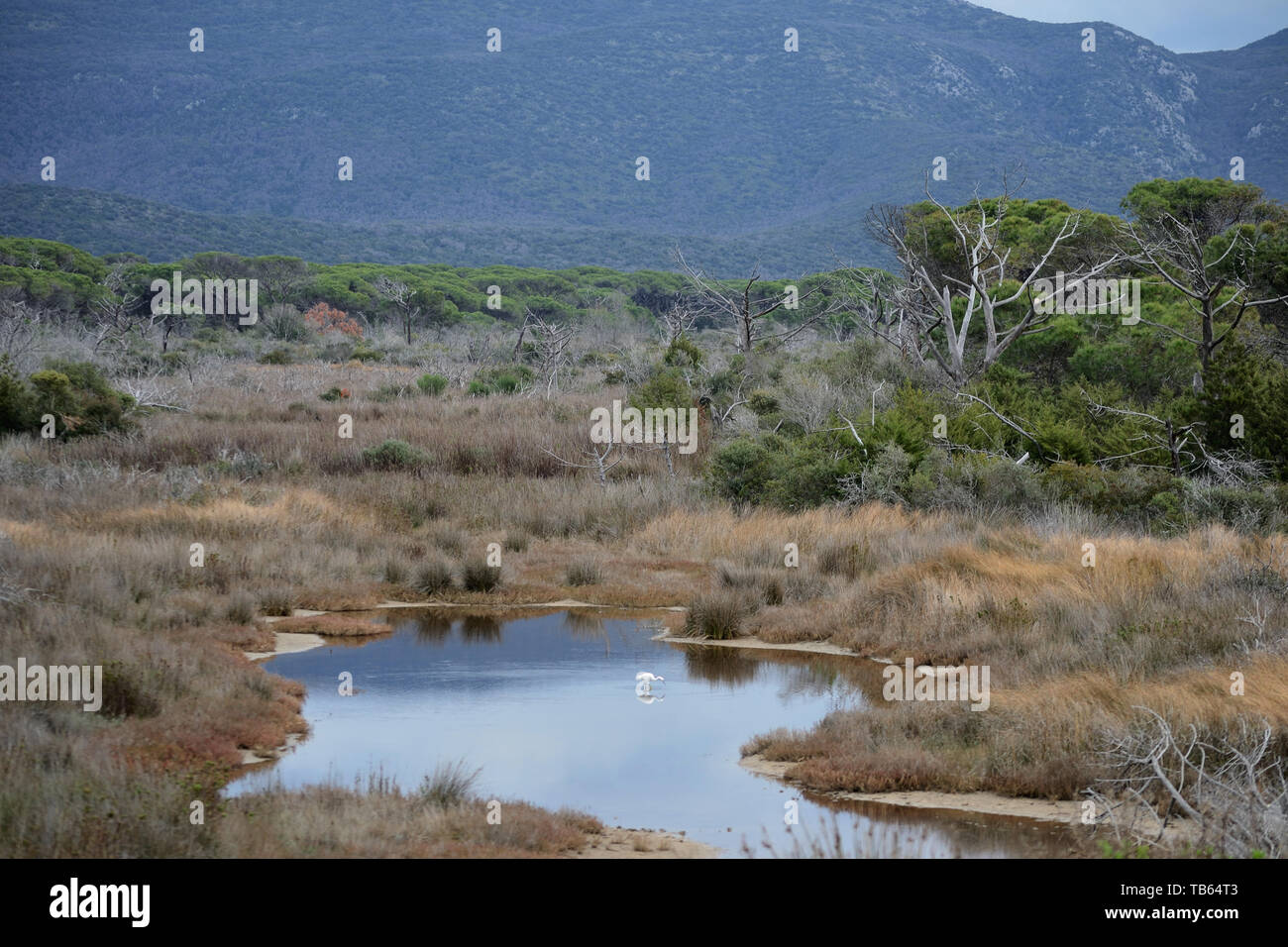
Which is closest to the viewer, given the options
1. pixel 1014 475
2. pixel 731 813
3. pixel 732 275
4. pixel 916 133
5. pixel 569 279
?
pixel 731 813

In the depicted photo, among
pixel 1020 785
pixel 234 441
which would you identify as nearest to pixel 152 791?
pixel 1020 785

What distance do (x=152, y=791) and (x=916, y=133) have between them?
12440 centimetres

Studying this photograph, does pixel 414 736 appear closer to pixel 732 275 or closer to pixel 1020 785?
pixel 1020 785

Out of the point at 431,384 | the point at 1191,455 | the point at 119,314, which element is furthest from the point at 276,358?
the point at 1191,455

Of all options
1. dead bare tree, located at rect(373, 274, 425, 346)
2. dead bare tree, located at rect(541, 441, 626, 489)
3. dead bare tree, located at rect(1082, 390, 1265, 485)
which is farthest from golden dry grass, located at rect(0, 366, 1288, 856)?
dead bare tree, located at rect(373, 274, 425, 346)

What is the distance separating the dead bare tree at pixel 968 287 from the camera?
23.7 metres

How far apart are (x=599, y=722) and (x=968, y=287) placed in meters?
21.8

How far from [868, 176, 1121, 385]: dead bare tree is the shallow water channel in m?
10.4

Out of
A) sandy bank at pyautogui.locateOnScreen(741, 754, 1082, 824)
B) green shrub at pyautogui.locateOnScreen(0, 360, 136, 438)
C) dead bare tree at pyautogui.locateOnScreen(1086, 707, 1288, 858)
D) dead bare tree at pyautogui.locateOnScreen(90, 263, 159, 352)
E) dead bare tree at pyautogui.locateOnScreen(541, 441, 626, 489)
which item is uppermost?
dead bare tree at pyautogui.locateOnScreen(90, 263, 159, 352)

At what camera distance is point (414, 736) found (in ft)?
36.0

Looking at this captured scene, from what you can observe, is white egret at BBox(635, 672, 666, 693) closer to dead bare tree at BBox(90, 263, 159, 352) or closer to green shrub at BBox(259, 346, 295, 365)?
dead bare tree at BBox(90, 263, 159, 352)

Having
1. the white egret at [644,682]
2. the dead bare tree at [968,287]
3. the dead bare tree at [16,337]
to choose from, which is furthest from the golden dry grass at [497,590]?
the dead bare tree at [968,287]

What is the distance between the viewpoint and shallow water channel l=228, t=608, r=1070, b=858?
29.2 feet
